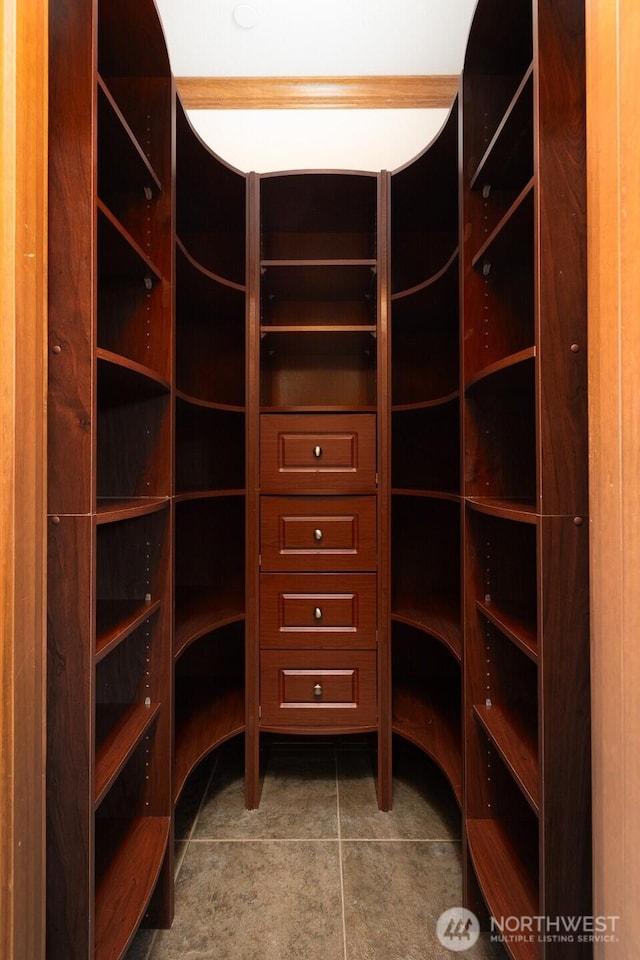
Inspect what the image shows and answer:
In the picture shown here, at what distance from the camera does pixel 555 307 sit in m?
0.94

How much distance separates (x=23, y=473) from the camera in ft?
2.62

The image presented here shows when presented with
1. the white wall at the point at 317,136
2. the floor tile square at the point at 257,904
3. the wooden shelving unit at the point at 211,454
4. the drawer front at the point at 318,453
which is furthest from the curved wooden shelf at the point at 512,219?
the floor tile square at the point at 257,904

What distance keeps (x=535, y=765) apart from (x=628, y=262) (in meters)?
0.98

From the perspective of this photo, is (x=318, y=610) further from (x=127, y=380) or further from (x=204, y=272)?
(x=204, y=272)

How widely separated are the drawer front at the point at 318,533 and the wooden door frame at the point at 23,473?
3.53 feet

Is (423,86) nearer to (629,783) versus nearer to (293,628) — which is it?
(293,628)

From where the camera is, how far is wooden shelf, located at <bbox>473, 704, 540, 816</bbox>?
3.30ft

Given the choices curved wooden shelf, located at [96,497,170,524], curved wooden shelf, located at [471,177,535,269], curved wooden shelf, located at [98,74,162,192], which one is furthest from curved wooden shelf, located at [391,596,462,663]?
curved wooden shelf, located at [98,74,162,192]

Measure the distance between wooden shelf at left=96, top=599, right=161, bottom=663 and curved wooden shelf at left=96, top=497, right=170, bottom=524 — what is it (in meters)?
0.25

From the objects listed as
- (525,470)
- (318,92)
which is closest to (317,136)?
(318,92)

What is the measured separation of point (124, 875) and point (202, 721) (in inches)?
27.6

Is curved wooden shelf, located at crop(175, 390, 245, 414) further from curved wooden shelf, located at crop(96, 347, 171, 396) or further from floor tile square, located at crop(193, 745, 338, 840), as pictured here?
floor tile square, located at crop(193, 745, 338, 840)

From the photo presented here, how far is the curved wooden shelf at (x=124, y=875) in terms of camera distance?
3.51ft

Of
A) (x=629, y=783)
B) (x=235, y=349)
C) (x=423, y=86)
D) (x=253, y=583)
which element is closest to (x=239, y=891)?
(x=253, y=583)
